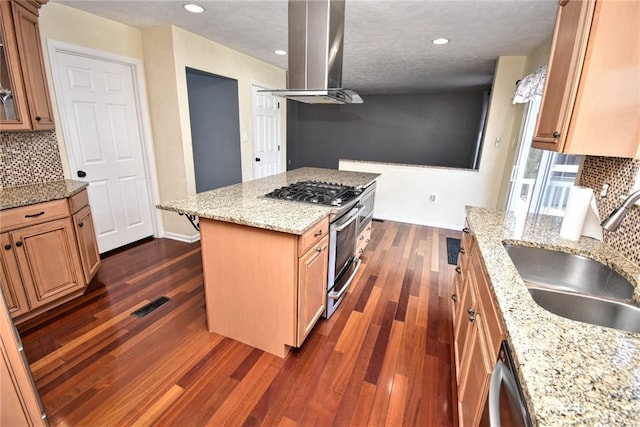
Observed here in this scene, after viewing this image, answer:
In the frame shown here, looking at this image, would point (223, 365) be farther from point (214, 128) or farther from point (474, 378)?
point (214, 128)

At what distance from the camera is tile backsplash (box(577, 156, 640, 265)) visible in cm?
135

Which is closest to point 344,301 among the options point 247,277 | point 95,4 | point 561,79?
point 247,277

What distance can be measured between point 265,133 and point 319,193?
271 cm

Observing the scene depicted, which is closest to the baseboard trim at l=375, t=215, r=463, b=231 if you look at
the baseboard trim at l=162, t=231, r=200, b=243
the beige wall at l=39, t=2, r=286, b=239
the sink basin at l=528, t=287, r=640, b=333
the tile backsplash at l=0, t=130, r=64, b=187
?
the baseboard trim at l=162, t=231, r=200, b=243

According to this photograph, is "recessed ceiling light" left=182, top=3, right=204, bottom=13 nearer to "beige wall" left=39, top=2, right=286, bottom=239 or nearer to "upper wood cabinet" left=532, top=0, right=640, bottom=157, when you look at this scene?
"beige wall" left=39, top=2, right=286, bottom=239

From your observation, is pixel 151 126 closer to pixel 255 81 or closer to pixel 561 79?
pixel 255 81

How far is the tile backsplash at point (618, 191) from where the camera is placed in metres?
1.35

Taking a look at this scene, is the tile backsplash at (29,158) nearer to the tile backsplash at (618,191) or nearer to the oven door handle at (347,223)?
the oven door handle at (347,223)

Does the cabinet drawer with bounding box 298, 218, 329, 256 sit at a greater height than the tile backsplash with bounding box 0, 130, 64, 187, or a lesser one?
lesser

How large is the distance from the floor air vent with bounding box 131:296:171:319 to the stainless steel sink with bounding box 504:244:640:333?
2427 millimetres

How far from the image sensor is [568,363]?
0.70 metres

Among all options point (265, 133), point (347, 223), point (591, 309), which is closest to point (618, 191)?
point (591, 309)

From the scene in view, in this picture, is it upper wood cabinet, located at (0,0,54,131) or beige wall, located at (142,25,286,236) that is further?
beige wall, located at (142,25,286,236)

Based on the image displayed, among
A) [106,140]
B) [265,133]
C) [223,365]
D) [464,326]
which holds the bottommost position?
[223,365]
